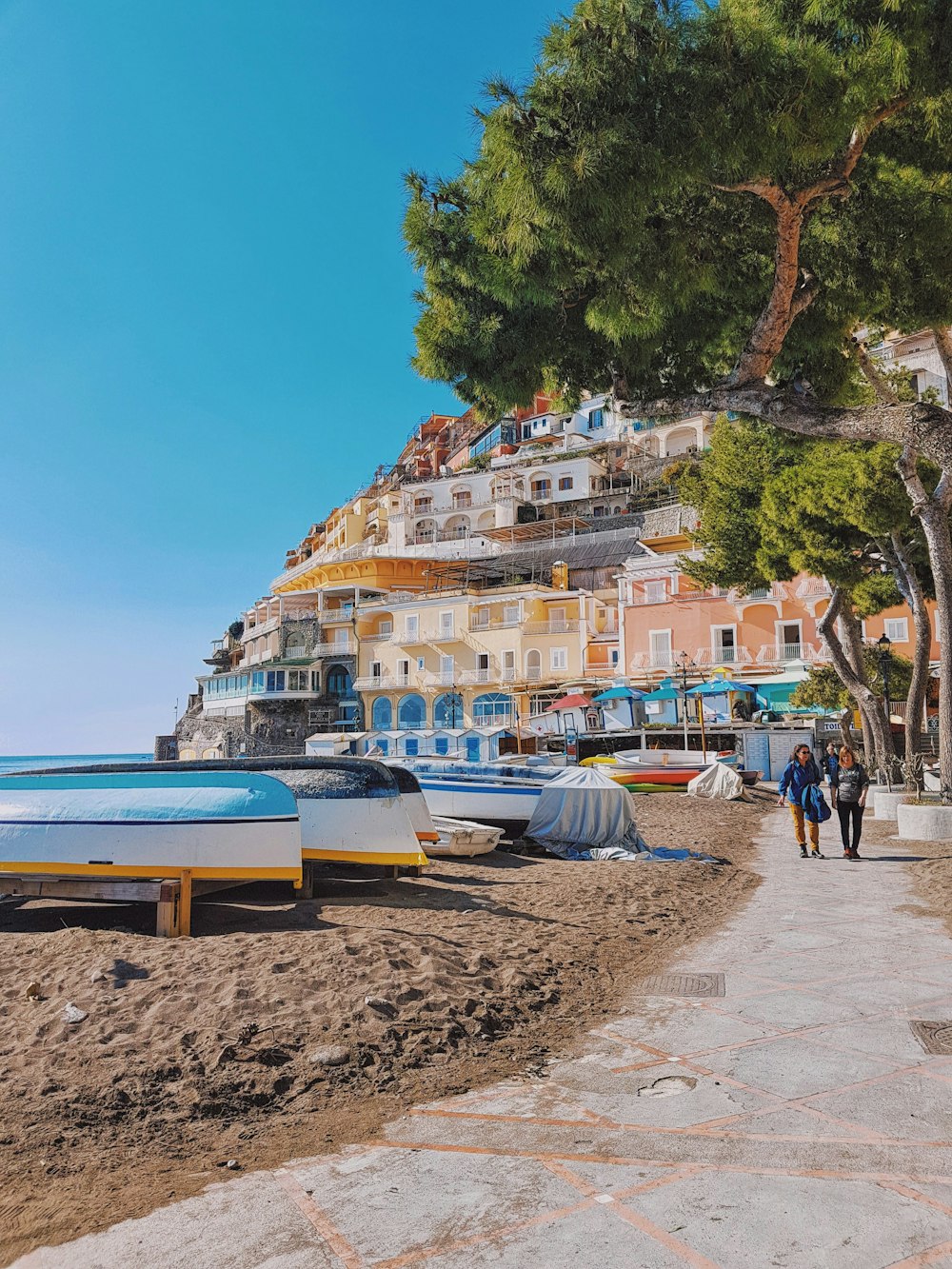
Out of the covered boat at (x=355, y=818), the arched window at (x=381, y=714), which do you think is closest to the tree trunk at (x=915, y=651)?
the covered boat at (x=355, y=818)

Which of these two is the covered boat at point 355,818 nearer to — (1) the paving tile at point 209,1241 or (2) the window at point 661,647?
(1) the paving tile at point 209,1241

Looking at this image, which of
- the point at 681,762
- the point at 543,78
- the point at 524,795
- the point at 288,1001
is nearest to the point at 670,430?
the point at 681,762

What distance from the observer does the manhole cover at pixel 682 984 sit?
17.9 ft

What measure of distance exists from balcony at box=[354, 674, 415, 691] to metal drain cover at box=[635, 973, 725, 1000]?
1775 inches

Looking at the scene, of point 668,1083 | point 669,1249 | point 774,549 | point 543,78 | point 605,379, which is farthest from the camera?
point 774,549

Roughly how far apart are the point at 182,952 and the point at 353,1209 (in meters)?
2.94

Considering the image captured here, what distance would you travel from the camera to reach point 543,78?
7.24 meters

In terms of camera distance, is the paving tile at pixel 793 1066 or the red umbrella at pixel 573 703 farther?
the red umbrella at pixel 573 703

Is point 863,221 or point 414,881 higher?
point 863,221

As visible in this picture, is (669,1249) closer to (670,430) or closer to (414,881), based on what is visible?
(414,881)

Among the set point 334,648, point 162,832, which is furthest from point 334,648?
point 162,832

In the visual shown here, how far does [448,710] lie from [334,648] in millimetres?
11114

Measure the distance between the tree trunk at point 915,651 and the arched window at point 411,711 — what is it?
3471 centimetres

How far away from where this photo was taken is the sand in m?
3.36
